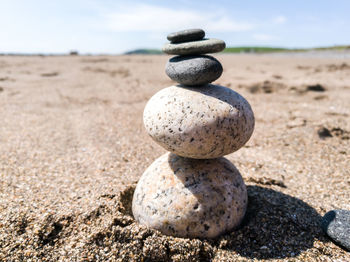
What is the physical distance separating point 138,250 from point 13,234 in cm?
126

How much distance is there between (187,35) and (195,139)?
1069 mm

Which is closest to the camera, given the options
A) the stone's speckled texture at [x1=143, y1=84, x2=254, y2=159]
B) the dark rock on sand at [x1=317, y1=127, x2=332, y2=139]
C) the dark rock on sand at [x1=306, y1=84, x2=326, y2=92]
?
the stone's speckled texture at [x1=143, y1=84, x2=254, y2=159]

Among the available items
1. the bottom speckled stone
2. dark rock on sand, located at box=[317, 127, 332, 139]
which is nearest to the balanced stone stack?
the bottom speckled stone

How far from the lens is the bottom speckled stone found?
2.78 m

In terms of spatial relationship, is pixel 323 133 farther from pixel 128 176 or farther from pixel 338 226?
pixel 128 176

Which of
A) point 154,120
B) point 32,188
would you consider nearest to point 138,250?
point 154,120

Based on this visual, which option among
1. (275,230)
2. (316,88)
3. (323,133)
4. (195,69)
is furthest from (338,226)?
(316,88)

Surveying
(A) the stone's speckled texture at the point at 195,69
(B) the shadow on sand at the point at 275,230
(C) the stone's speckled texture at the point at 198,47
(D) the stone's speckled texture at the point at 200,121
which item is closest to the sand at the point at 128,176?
(B) the shadow on sand at the point at 275,230

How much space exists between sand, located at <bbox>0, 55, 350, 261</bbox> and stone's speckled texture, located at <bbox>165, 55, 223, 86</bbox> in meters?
1.57

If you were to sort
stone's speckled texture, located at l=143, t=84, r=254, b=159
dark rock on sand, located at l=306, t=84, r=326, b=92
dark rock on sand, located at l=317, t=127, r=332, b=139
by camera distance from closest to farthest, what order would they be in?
stone's speckled texture, located at l=143, t=84, r=254, b=159
dark rock on sand, located at l=317, t=127, r=332, b=139
dark rock on sand, located at l=306, t=84, r=326, b=92

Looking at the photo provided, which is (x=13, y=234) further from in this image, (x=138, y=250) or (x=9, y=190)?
(x=138, y=250)

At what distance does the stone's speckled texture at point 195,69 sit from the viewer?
278 centimetres

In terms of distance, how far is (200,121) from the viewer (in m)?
2.63

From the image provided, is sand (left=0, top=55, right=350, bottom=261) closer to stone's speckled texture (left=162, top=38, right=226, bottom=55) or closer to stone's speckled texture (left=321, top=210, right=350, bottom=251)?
stone's speckled texture (left=321, top=210, right=350, bottom=251)
